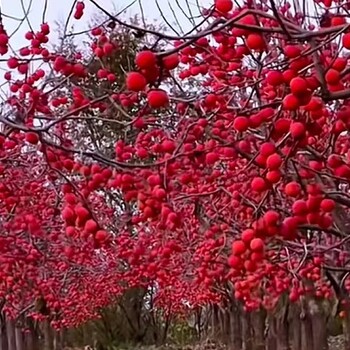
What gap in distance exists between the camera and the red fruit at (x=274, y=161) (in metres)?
2.46

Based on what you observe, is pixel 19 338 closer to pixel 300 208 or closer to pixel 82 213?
pixel 82 213

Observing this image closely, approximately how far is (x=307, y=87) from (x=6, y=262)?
21.5 ft

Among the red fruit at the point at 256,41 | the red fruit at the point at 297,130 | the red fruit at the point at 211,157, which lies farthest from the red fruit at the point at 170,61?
the red fruit at the point at 211,157

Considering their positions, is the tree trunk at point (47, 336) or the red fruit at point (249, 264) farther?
the tree trunk at point (47, 336)

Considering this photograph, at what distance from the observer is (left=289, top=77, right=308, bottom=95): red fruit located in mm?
2232

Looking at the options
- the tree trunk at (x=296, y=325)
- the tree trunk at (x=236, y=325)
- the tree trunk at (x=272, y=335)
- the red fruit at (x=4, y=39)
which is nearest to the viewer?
the red fruit at (x=4, y=39)

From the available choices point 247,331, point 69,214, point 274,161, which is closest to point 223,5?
point 274,161

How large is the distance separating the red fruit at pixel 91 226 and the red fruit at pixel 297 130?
139 centimetres

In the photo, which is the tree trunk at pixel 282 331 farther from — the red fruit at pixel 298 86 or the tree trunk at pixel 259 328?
the red fruit at pixel 298 86

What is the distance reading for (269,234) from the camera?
268cm

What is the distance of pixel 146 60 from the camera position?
7.07 ft

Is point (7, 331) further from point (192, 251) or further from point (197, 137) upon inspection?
point (197, 137)

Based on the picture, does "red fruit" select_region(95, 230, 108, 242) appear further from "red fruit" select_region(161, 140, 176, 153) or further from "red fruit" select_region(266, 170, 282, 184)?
"red fruit" select_region(266, 170, 282, 184)

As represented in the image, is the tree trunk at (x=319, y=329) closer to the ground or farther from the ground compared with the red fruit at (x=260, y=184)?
closer to the ground
